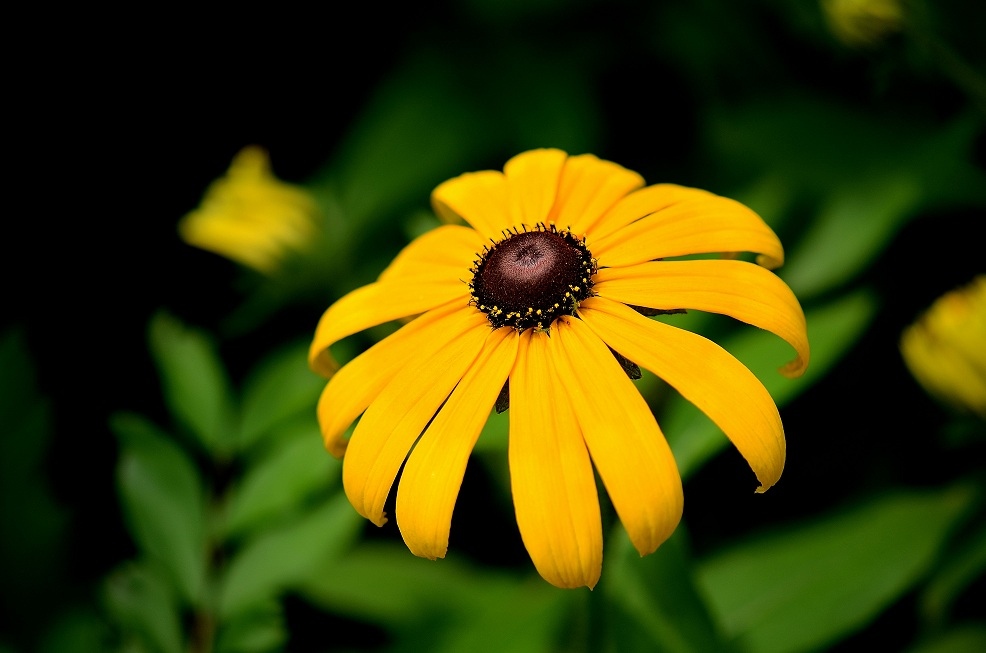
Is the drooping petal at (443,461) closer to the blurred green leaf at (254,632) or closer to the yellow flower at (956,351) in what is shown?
the blurred green leaf at (254,632)

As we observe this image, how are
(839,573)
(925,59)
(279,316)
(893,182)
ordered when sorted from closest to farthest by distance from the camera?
(839,573) → (893,182) → (925,59) → (279,316)

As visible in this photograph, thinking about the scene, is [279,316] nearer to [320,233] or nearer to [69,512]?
[320,233]

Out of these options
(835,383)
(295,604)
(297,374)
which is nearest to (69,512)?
(297,374)

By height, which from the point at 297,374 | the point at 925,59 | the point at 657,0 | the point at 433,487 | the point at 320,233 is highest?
the point at 657,0

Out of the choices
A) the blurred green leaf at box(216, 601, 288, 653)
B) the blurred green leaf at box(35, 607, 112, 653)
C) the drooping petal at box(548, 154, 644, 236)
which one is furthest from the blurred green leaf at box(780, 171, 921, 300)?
the blurred green leaf at box(35, 607, 112, 653)

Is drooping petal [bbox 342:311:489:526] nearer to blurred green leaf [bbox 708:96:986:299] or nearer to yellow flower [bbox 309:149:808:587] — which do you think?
yellow flower [bbox 309:149:808:587]

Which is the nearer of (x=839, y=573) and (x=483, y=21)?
(x=839, y=573)

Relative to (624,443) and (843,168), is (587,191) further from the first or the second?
(843,168)
